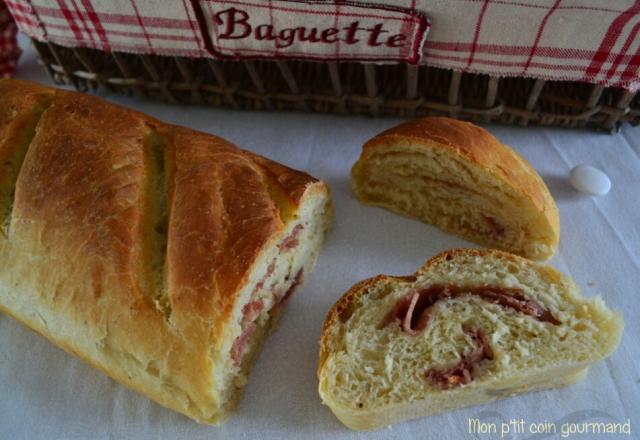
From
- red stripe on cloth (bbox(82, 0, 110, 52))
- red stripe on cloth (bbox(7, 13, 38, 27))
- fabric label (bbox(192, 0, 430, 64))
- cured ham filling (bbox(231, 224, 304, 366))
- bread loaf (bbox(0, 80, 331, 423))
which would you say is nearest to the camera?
bread loaf (bbox(0, 80, 331, 423))

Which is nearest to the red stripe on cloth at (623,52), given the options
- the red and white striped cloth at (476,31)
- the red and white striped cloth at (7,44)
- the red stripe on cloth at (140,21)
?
the red and white striped cloth at (476,31)

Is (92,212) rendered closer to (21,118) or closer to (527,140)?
(21,118)

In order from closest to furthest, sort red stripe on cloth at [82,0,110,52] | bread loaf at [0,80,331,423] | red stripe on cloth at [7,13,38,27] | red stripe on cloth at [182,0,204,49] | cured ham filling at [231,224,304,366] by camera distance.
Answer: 1. bread loaf at [0,80,331,423]
2. cured ham filling at [231,224,304,366]
3. red stripe on cloth at [182,0,204,49]
4. red stripe on cloth at [82,0,110,52]
5. red stripe on cloth at [7,13,38,27]

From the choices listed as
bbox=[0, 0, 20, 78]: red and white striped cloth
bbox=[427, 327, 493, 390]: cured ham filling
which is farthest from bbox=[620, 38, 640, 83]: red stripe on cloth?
bbox=[0, 0, 20, 78]: red and white striped cloth

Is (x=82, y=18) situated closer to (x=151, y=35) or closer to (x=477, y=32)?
(x=151, y=35)

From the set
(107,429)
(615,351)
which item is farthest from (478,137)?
(107,429)

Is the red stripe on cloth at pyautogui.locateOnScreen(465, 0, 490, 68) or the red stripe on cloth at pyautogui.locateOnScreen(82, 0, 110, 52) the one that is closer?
the red stripe on cloth at pyautogui.locateOnScreen(465, 0, 490, 68)

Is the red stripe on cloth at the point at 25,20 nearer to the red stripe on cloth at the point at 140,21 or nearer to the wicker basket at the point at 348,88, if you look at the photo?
the wicker basket at the point at 348,88

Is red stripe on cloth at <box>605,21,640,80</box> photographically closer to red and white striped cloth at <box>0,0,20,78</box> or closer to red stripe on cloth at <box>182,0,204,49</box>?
red stripe on cloth at <box>182,0,204,49</box>
